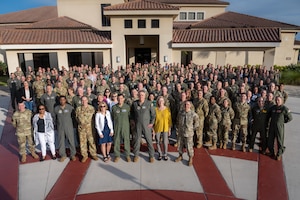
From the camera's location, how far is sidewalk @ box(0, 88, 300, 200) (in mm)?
5078

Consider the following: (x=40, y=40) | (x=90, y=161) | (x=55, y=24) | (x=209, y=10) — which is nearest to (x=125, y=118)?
(x=90, y=161)

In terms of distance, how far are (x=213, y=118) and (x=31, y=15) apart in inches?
1203

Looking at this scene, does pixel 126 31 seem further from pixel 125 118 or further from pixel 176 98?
pixel 125 118

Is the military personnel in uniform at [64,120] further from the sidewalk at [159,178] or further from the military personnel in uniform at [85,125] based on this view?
the sidewalk at [159,178]

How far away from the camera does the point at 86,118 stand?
19.9 ft

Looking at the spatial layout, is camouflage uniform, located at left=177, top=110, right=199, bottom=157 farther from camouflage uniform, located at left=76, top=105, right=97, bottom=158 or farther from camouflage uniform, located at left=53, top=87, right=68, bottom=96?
camouflage uniform, located at left=53, top=87, right=68, bottom=96

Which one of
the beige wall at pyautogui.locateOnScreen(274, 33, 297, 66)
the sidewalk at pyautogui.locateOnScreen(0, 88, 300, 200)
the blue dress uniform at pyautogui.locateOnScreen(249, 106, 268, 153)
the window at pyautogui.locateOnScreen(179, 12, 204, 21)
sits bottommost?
the sidewalk at pyautogui.locateOnScreen(0, 88, 300, 200)

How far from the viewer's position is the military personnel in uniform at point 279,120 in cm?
613

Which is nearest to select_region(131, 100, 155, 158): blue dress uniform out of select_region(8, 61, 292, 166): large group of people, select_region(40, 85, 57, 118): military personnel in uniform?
select_region(8, 61, 292, 166): large group of people

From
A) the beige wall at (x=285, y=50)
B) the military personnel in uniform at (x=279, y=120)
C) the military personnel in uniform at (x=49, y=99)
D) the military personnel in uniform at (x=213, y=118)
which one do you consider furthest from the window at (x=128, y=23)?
the beige wall at (x=285, y=50)

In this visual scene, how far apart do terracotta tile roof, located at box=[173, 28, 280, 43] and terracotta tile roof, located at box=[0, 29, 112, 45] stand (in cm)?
552

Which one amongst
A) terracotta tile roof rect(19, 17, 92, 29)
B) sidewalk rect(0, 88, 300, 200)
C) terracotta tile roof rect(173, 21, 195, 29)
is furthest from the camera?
terracotta tile roof rect(173, 21, 195, 29)

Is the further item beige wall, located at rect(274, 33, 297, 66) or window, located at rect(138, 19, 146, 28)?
beige wall, located at rect(274, 33, 297, 66)

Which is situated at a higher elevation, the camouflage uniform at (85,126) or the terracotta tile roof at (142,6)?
the terracotta tile roof at (142,6)
